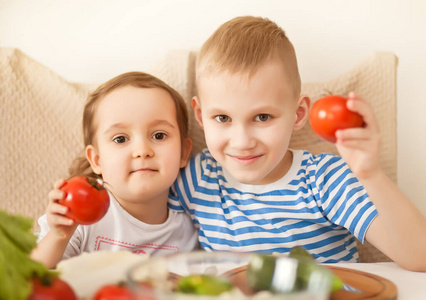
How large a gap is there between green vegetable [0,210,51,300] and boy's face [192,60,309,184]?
0.61 m

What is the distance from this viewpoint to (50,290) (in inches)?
26.1

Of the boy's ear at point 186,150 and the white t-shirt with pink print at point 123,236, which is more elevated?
the boy's ear at point 186,150

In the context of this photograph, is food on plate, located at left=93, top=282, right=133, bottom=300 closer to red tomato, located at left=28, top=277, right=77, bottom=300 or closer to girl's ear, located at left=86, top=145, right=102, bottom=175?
red tomato, located at left=28, top=277, right=77, bottom=300

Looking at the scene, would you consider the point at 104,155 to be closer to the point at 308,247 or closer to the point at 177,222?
the point at 177,222

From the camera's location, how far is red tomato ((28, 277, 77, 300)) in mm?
654

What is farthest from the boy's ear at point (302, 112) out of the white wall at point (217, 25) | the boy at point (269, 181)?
the white wall at point (217, 25)

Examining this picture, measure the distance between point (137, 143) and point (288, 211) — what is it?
46 centimetres

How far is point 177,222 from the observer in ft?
4.78

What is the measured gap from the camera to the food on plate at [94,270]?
79 centimetres

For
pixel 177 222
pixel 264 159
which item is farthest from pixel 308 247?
pixel 177 222

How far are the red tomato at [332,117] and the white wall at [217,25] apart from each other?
2.94 ft

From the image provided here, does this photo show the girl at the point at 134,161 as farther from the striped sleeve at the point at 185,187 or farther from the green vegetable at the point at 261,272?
the green vegetable at the point at 261,272

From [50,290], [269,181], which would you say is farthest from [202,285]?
[269,181]

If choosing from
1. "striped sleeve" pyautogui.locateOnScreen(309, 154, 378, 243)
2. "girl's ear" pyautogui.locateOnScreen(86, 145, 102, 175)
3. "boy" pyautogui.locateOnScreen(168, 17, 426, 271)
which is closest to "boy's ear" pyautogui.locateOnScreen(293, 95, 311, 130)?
"boy" pyautogui.locateOnScreen(168, 17, 426, 271)
